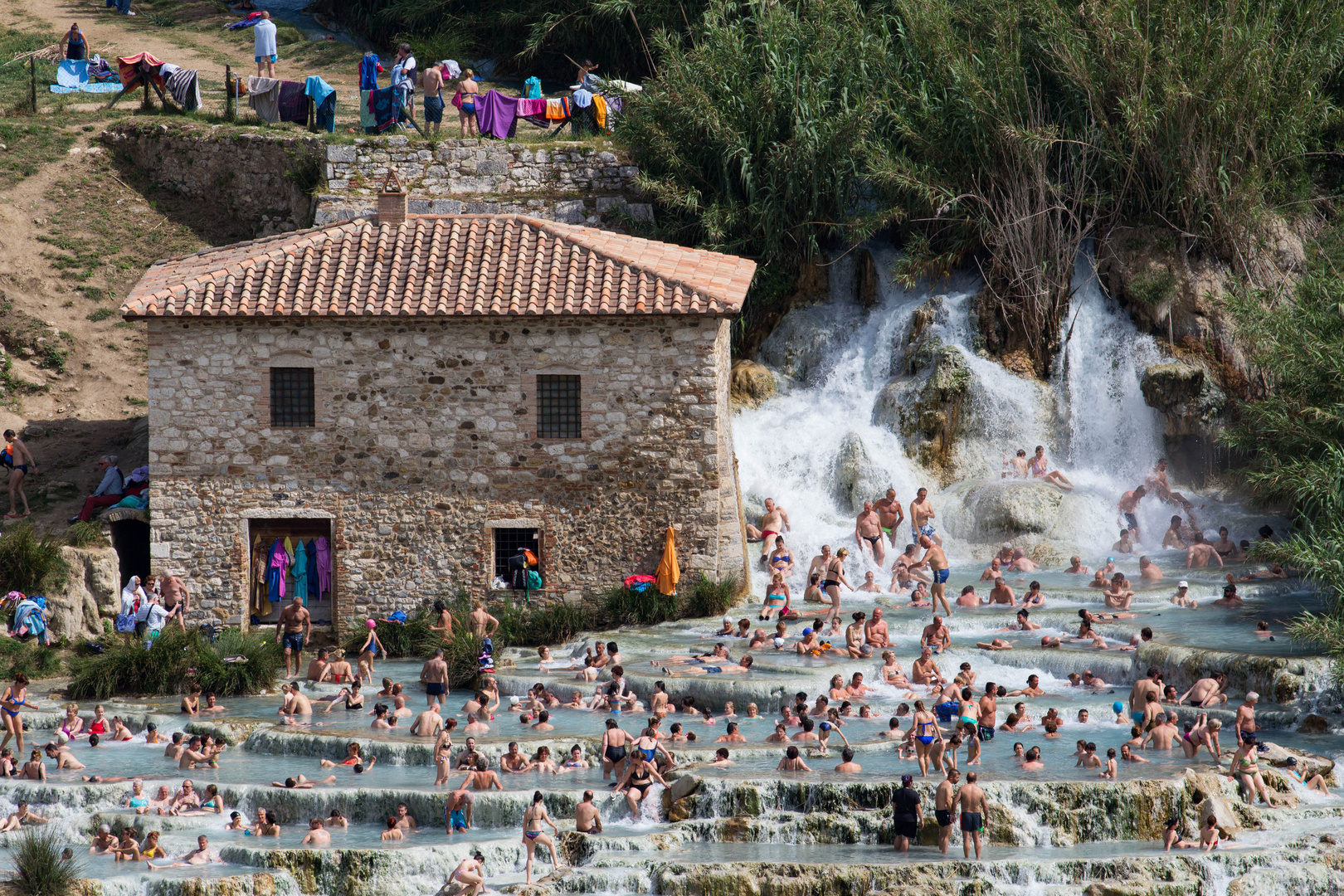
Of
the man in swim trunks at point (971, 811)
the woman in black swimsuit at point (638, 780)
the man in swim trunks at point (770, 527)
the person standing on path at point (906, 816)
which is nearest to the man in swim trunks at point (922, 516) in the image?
the man in swim trunks at point (770, 527)

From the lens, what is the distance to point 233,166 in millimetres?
35375

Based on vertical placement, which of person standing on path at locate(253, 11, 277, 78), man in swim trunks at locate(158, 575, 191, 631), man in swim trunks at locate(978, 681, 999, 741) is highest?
person standing on path at locate(253, 11, 277, 78)

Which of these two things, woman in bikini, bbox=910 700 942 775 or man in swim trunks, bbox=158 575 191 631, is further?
man in swim trunks, bbox=158 575 191 631

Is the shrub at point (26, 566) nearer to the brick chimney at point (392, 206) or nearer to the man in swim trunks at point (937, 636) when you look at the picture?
the brick chimney at point (392, 206)

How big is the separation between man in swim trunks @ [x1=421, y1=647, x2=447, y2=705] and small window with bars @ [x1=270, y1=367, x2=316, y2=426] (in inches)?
209

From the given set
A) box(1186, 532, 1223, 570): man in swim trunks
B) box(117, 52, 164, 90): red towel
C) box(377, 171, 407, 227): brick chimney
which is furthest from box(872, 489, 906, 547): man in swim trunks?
box(117, 52, 164, 90): red towel

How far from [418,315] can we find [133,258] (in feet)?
40.4

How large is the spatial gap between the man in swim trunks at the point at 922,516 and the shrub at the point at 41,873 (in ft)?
54.1

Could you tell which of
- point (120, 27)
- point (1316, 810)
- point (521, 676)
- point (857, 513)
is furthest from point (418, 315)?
point (120, 27)

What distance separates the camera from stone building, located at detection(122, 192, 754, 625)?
2470 centimetres

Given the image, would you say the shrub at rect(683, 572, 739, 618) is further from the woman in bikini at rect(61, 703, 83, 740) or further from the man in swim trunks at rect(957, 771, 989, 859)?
the woman in bikini at rect(61, 703, 83, 740)

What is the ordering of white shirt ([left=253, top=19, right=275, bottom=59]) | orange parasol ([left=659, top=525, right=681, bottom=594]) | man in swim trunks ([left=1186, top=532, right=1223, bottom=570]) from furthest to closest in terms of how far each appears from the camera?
white shirt ([left=253, top=19, right=275, bottom=59]) → man in swim trunks ([left=1186, top=532, right=1223, bottom=570]) → orange parasol ([left=659, top=525, right=681, bottom=594])

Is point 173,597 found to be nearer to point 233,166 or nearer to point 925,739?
point 925,739

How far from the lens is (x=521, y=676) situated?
22.2 metres
